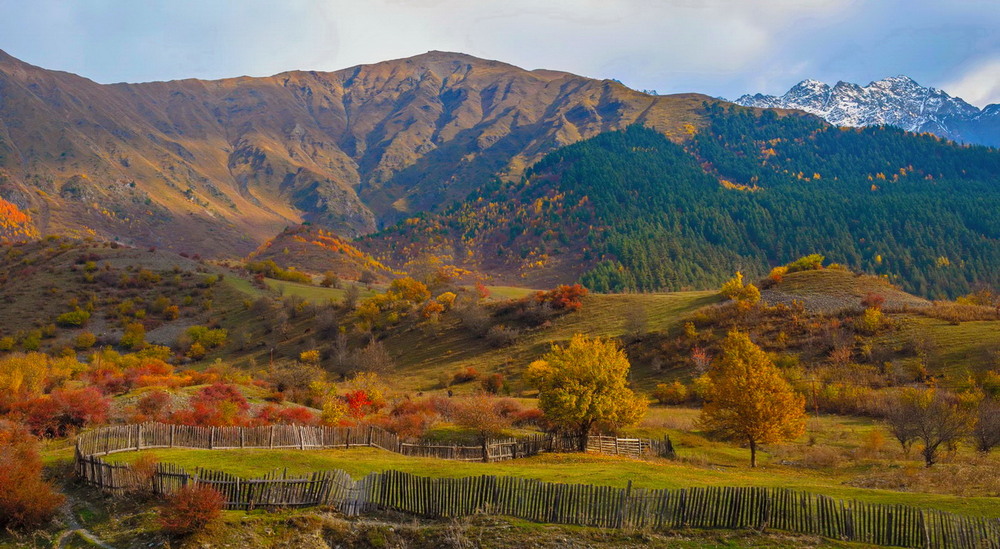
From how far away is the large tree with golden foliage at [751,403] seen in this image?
4159 centimetres

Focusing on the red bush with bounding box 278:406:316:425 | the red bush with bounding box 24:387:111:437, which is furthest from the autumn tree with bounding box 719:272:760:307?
the red bush with bounding box 24:387:111:437

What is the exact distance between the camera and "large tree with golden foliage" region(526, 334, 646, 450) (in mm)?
46250

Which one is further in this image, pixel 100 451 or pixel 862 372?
pixel 862 372

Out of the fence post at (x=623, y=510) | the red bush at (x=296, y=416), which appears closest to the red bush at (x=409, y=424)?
the red bush at (x=296, y=416)

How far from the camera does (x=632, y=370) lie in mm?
90875

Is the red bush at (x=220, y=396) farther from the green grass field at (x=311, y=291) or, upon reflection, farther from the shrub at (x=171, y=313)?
the shrub at (x=171, y=313)

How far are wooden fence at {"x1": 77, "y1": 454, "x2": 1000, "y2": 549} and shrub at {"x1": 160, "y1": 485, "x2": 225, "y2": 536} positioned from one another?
2351 mm

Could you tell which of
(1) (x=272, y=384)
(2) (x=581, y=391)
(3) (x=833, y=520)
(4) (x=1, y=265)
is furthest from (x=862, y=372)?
(4) (x=1, y=265)

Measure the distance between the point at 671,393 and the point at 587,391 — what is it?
33934mm

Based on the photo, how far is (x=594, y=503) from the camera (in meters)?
21.6

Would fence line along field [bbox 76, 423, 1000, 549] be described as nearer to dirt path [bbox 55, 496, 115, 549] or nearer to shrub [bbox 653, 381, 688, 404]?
dirt path [bbox 55, 496, 115, 549]

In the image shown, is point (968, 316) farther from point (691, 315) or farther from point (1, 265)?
point (1, 265)

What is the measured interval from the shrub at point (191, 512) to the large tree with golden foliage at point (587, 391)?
96.2ft

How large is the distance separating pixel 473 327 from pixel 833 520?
99.1m
